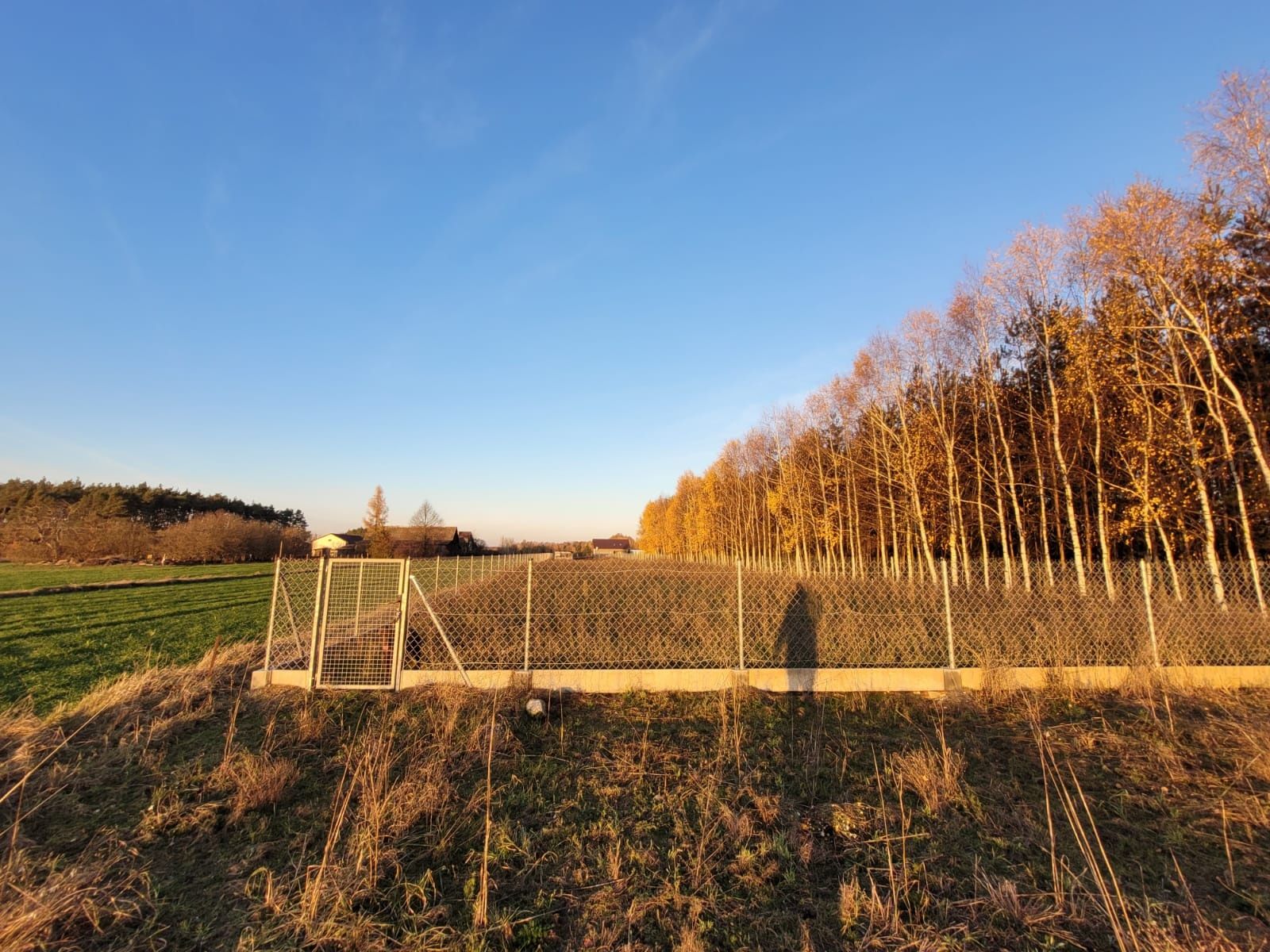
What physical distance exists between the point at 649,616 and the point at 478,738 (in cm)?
548

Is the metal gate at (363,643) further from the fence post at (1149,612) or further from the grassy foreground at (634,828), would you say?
the fence post at (1149,612)

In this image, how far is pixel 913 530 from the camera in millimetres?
19406

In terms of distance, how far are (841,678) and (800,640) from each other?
66.2 inches

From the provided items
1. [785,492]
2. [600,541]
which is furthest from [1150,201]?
[600,541]

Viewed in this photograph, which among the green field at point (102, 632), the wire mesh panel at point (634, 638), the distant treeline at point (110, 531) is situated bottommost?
the green field at point (102, 632)

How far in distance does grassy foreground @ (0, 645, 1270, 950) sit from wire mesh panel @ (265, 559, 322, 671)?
3.43ft

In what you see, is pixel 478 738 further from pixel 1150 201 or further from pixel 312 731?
pixel 1150 201

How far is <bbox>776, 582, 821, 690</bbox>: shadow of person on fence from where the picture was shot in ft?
20.1

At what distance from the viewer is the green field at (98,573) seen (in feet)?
90.7

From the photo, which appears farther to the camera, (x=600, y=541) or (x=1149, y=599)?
(x=600, y=541)

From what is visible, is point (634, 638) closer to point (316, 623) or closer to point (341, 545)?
point (316, 623)

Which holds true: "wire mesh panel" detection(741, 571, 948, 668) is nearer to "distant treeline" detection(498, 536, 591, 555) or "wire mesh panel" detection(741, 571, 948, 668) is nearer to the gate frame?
the gate frame

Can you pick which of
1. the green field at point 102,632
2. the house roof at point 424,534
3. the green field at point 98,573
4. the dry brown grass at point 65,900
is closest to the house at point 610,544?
the house roof at point 424,534

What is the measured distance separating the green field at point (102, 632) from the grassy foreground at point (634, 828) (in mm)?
2426
